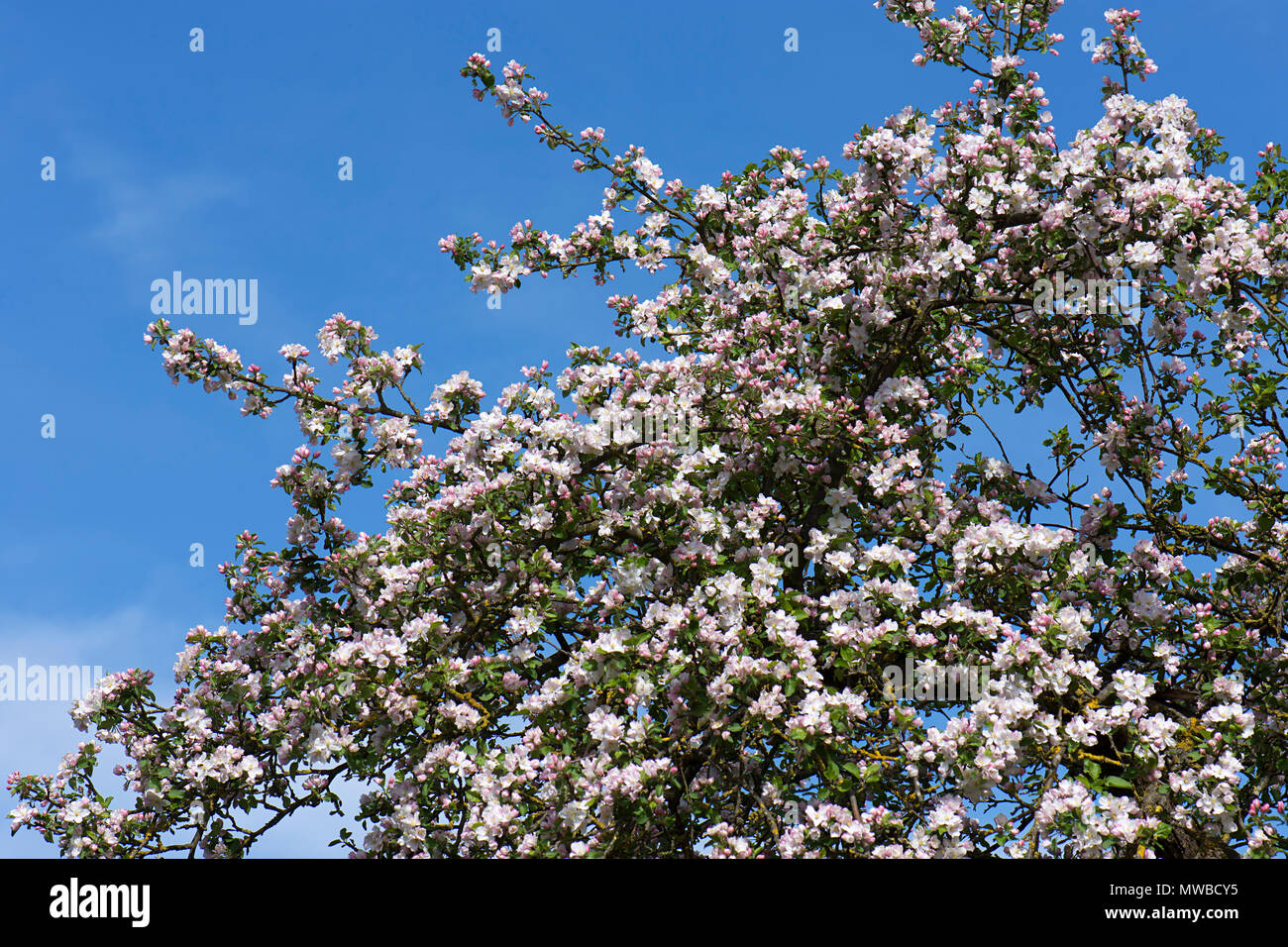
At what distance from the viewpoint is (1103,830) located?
254 inches

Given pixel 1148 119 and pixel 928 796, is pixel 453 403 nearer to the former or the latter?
pixel 928 796

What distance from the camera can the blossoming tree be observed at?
276 inches

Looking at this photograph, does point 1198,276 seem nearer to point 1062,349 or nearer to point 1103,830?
point 1062,349

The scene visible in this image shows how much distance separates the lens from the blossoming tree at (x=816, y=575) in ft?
23.0

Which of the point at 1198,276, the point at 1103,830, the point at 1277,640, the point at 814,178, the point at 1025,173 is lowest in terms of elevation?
the point at 1103,830

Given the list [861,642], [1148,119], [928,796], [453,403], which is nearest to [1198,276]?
[1148,119]

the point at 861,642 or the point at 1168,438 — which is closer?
the point at 861,642

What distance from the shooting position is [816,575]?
8.85 m

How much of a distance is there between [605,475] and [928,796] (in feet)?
10.6

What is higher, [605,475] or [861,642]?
[605,475]
